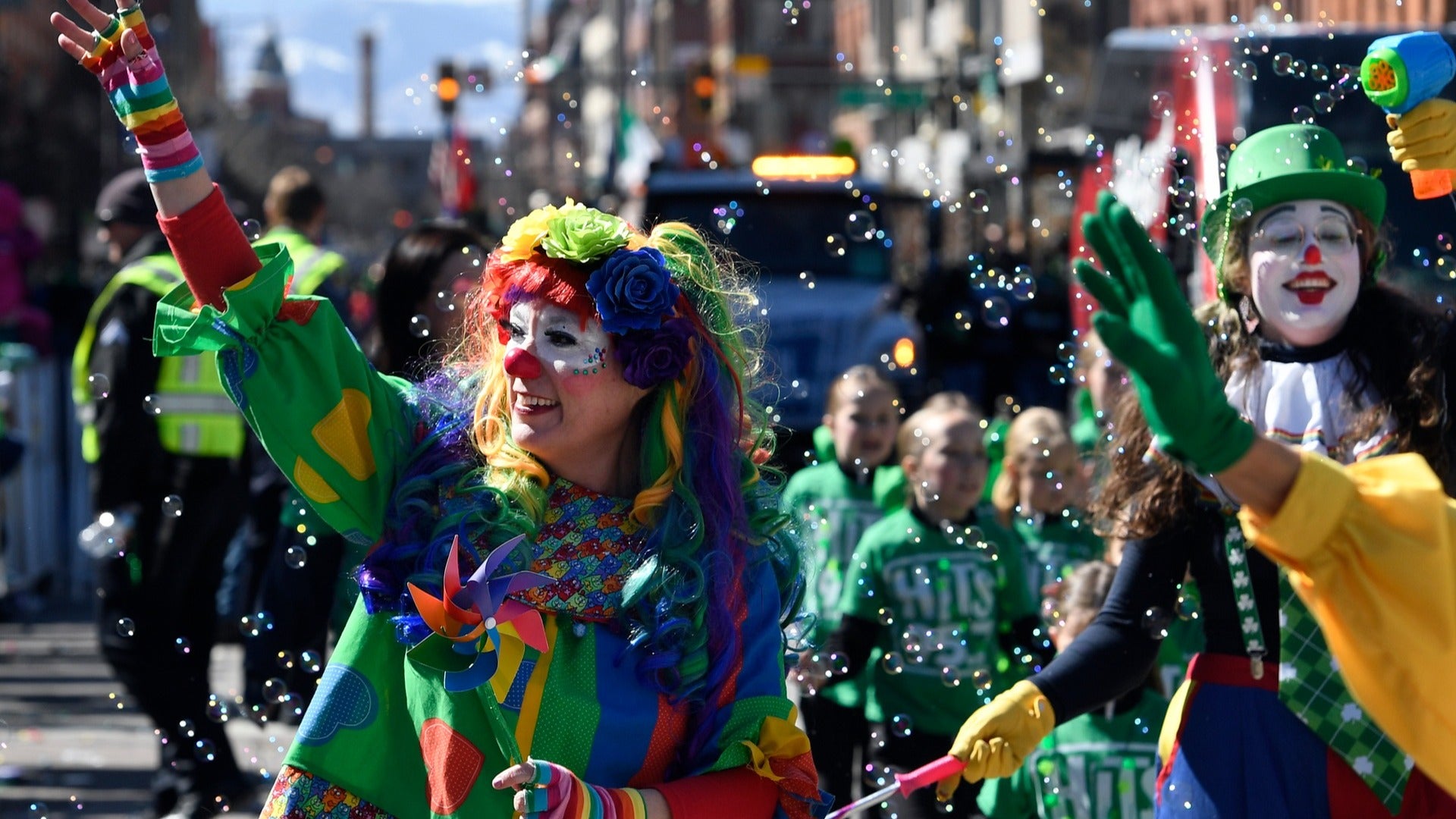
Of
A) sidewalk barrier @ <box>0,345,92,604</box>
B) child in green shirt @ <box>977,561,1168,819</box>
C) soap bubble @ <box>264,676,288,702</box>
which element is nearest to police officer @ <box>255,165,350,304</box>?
soap bubble @ <box>264,676,288,702</box>

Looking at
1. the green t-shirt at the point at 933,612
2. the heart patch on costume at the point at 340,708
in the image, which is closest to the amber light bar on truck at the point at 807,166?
the green t-shirt at the point at 933,612

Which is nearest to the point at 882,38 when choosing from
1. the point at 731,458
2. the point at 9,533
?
the point at 9,533

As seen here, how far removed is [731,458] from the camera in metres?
2.76

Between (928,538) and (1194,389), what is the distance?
9.41 ft

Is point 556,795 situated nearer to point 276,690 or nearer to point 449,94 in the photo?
point 276,690

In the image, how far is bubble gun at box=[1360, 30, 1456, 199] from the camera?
9.38 feet

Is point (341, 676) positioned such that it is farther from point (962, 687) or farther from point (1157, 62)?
point (1157, 62)

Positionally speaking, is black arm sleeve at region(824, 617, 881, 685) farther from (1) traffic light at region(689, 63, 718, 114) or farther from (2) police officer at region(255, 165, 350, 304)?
(1) traffic light at region(689, 63, 718, 114)

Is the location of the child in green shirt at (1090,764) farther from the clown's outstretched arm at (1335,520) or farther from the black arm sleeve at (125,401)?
the black arm sleeve at (125,401)

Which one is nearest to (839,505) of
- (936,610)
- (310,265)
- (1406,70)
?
(936,610)

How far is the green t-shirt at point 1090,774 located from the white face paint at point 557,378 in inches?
76.9

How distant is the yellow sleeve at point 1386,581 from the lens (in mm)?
2062

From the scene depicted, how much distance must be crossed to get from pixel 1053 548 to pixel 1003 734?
2394mm

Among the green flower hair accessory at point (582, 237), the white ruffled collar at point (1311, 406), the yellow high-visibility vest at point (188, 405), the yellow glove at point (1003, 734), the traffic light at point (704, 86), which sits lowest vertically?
the yellow glove at point (1003, 734)
